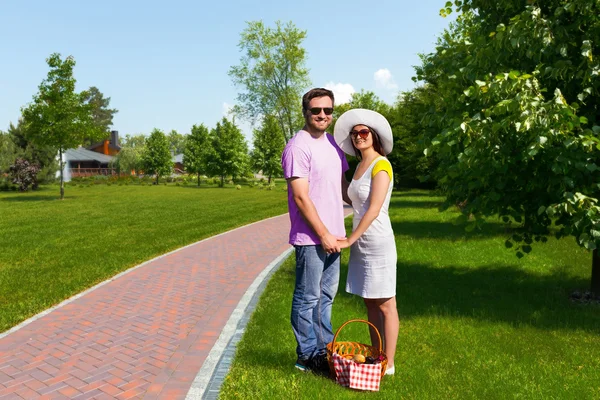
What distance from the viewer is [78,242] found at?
44.0 ft

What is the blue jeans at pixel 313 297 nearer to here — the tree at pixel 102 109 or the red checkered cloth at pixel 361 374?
the red checkered cloth at pixel 361 374

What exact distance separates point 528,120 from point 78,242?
11.6m

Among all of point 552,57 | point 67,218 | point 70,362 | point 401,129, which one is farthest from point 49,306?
point 401,129

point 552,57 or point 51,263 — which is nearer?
point 552,57

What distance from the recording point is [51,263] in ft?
34.4

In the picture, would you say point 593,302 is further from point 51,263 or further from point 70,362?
point 51,263

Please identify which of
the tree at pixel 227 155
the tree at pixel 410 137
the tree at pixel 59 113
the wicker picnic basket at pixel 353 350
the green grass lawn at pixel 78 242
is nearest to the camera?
the wicker picnic basket at pixel 353 350

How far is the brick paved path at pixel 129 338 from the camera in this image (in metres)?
4.47

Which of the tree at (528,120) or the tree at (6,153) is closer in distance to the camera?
the tree at (528,120)

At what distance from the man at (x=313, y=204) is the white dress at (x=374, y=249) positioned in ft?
0.60

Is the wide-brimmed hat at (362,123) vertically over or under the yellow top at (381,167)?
over

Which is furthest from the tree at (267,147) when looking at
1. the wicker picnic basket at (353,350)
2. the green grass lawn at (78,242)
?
the wicker picnic basket at (353,350)

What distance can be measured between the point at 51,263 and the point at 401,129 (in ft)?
71.4

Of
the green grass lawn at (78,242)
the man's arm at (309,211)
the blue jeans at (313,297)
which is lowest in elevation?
the green grass lawn at (78,242)
